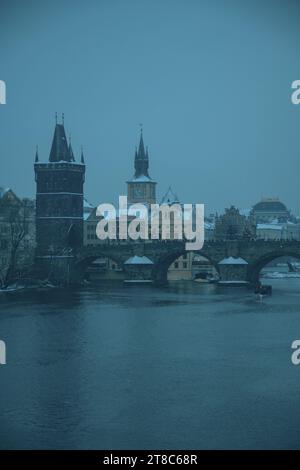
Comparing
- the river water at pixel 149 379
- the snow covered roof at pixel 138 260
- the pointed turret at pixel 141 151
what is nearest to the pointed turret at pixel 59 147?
the snow covered roof at pixel 138 260

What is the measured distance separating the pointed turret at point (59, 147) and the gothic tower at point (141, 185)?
48685 millimetres

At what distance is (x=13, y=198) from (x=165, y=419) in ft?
278

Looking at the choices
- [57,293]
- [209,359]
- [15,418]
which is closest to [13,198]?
[57,293]

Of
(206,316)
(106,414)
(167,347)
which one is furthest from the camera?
(206,316)

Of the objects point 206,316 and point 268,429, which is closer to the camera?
point 268,429

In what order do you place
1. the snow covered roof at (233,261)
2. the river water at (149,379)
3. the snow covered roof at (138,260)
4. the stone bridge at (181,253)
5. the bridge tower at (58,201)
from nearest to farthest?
the river water at (149,379) < the stone bridge at (181,253) < the snow covered roof at (233,261) < the snow covered roof at (138,260) < the bridge tower at (58,201)

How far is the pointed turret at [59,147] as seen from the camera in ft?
366

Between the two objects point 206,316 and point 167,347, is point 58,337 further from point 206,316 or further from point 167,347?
point 206,316

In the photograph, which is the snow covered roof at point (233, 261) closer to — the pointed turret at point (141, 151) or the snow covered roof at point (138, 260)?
the snow covered roof at point (138, 260)

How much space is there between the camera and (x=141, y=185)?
162m

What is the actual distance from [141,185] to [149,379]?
124 meters

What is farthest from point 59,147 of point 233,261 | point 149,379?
point 149,379

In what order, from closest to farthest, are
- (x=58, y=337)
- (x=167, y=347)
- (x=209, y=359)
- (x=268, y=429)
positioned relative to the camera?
1. (x=268, y=429)
2. (x=209, y=359)
3. (x=167, y=347)
4. (x=58, y=337)

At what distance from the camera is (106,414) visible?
32.9m
